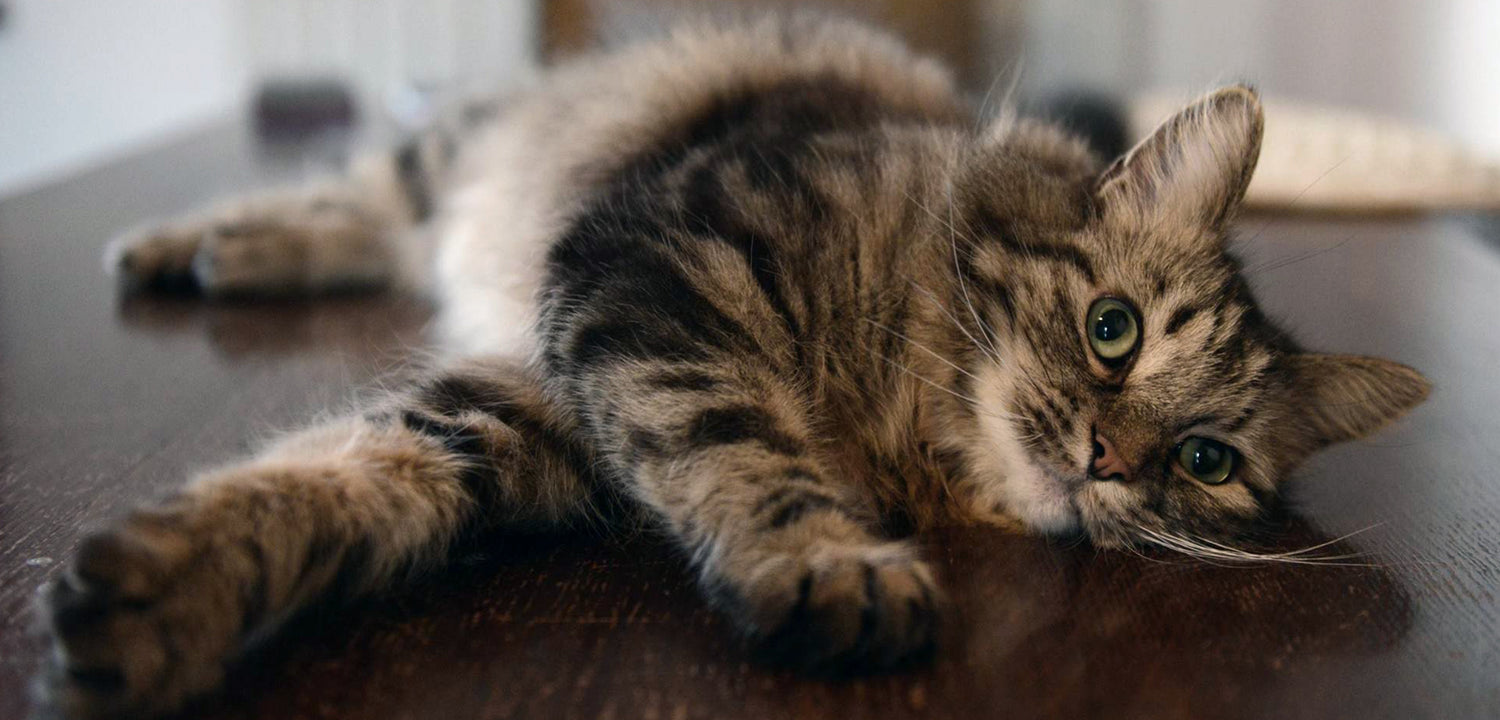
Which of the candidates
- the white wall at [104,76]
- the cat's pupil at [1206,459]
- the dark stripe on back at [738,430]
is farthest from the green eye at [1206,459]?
the white wall at [104,76]

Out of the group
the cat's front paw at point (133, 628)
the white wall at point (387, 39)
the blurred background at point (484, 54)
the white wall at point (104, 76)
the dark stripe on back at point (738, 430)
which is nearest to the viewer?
the cat's front paw at point (133, 628)

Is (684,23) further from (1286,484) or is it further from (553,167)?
(1286,484)

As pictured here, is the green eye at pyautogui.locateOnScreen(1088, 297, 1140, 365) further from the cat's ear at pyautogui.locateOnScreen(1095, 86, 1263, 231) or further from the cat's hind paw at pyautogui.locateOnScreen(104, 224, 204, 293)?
the cat's hind paw at pyautogui.locateOnScreen(104, 224, 204, 293)

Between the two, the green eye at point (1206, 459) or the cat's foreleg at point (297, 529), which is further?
the green eye at point (1206, 459)

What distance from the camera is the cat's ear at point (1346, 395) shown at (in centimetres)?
113

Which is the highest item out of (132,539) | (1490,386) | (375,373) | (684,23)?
(684,23)

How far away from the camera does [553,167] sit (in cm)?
161

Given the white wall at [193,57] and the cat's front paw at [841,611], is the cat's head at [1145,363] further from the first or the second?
the white wall at [193,57]

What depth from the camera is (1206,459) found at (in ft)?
3.54

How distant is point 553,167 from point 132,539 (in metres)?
1.01

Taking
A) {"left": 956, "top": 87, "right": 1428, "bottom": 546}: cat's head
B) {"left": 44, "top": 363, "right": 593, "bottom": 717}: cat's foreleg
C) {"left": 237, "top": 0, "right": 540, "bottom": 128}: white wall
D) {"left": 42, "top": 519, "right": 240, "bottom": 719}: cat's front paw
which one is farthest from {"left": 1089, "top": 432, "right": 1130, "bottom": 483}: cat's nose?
{"left": 237, "top": 0, "right": 540, "bottom": 128}: white wall

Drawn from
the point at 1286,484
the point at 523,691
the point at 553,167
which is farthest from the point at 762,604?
the point at 553,167

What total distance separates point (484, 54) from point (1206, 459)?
13.0ft

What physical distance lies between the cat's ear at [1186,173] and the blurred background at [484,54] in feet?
7.68
